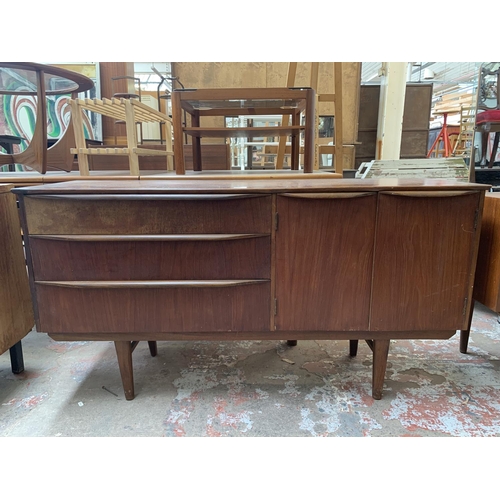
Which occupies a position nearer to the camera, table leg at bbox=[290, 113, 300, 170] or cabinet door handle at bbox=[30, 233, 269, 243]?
cabinet door handle at bbox=[30, 233, 269, 243]

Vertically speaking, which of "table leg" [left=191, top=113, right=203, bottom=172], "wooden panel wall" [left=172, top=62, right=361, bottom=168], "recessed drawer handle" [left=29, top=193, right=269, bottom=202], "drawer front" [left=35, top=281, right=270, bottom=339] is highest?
"wooden panel wall" [left=172, top=62, right=361, bottom=168]

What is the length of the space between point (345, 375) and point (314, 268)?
23.3 inches

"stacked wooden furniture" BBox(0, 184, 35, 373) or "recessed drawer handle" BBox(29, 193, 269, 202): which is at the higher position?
"recessed drawer handle" BBox(29, 193, 269, 202)

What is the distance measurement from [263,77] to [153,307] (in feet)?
17.0

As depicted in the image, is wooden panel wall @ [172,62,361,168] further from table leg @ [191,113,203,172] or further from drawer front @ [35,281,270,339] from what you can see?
drawer front @ [35,281,270,339]

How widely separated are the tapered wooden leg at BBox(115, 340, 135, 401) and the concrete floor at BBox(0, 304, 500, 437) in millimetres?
46

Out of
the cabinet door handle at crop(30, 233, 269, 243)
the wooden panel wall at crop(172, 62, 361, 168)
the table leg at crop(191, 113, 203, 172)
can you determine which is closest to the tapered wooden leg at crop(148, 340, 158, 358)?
the cabinet door handle at crop(30, 233, 269, 243)

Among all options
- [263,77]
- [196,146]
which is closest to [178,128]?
[196,146]

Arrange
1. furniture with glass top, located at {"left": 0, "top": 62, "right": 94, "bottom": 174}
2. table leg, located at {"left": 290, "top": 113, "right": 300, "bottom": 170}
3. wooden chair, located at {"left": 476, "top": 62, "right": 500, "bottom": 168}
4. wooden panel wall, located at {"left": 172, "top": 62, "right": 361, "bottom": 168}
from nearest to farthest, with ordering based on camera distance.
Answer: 1. furniture with glass top, located at {"left": 0, "top": 62, "right": 94, "bottom": 174}
2. table leg, located at {"left": 290, "top": 113, "right": 300, "bottom": 170}
3. wooden chair, located at {"left": 476, "top": 62, "right": 500, "bottom": 168}
4. wooden panel wall, located at {"left": 172, "top": 62, "right": 361, "bottom": 168}

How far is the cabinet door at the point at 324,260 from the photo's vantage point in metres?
1.10

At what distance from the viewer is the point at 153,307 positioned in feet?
3.86

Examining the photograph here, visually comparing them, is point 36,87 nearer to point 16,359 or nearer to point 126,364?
point 16,359

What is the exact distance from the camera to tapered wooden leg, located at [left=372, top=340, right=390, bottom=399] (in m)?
1.25
